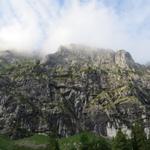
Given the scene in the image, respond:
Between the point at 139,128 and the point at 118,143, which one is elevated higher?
the point at 139,128

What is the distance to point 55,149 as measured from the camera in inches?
6019

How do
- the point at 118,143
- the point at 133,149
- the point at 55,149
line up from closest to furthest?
the point at 118,143
the point at 133,149
the point at 55,149

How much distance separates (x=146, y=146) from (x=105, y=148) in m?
35.2

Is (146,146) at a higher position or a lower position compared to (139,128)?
lower

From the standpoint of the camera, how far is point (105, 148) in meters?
161

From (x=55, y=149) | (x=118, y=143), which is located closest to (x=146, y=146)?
(x=118, y=143)

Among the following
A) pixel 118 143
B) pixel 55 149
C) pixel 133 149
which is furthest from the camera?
pixel 55 149

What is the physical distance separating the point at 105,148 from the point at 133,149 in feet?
75.0

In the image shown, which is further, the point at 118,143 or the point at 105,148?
the point at 105,148

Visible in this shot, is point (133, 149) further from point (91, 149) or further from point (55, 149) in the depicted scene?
point (55, 149)

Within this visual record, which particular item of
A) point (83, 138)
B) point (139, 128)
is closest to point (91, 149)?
point (83, 138)

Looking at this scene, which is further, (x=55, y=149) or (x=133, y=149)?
(x=55, y=149)

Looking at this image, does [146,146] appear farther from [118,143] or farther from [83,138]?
[83,138]

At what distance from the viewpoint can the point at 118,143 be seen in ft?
407
